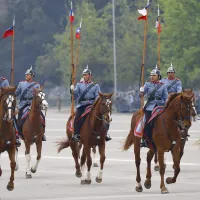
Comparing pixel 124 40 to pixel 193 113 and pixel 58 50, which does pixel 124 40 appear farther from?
pixel 193 113

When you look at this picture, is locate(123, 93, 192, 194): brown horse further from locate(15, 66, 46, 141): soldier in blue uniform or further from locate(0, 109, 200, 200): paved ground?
locate(15, 66, 46, 141): soldier in blue uniform

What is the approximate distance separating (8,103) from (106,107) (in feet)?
10.6

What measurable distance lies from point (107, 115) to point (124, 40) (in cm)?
5867

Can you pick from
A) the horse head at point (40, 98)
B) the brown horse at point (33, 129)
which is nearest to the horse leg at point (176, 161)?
the horse head at point (40, 98)

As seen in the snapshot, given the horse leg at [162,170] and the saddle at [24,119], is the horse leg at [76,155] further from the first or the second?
the horse leg at [162,170]

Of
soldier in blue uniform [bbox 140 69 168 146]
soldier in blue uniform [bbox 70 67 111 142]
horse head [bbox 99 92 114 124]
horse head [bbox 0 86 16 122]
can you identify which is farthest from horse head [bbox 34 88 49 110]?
horse head [bbox 0 86 16 122]

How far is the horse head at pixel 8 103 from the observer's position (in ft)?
63.5

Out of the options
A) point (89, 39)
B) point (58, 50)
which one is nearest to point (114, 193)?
point (89, 39)

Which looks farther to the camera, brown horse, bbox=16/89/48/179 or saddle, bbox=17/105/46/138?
saddle, bbox=17/105/46/138

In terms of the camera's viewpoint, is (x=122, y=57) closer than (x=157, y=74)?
No

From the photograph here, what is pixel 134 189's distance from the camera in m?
20.8

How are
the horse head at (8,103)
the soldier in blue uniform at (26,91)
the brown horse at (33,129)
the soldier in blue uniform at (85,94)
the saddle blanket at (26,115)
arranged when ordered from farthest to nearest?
1. the soldier in blue uniform at (26,91)
2. the saddle blanket at (26,115)
3. the brown horse at (33,129)
4. the soldier in blue uniform at (85,94)
5. the horse head at (8,103)

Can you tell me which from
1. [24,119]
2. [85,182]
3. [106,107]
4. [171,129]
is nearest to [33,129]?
[24,119]

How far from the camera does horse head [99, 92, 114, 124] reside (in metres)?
22.0
